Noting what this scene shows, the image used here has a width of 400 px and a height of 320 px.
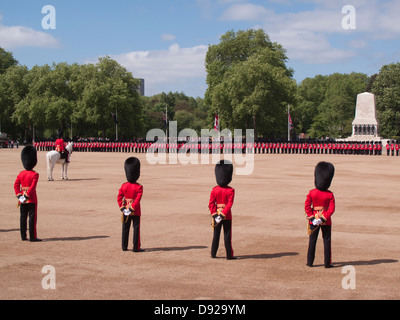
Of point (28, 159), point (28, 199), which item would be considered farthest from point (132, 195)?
point (28, 159)

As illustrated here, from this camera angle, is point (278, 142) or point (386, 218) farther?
point (278, 142)

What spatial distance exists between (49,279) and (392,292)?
4256mm

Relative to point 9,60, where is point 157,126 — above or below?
below

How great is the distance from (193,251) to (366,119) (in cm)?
5184

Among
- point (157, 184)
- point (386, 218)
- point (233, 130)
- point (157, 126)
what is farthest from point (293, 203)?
point (157, 126)

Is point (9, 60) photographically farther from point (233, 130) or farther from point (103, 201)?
point (103, 201)

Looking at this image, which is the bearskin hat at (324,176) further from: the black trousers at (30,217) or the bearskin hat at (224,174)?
the black trousers at (30,217)

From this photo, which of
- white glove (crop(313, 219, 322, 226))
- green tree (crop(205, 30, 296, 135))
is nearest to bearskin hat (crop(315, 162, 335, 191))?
white glove (crop(313, 219, 322, 226))

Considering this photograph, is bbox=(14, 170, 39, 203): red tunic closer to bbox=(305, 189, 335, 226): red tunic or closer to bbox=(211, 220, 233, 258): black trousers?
bbox=(211, 220, 233, 258): black trousers

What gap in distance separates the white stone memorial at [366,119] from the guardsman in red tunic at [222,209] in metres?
51.0

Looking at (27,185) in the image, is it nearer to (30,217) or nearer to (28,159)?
(30,217)

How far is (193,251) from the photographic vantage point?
28.1 ft

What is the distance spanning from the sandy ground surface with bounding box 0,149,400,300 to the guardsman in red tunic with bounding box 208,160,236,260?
227mm
